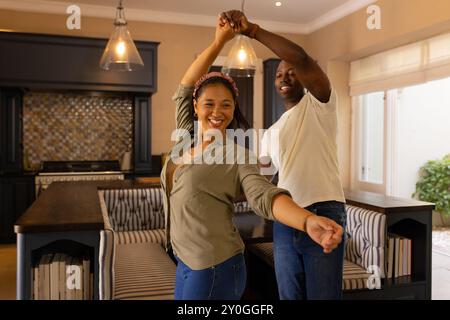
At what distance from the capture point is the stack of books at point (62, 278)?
1924mm

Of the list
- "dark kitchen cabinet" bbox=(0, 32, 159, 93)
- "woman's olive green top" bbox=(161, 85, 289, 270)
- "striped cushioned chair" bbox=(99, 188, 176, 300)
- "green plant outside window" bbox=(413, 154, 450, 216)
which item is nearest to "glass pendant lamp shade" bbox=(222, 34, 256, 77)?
"striped cushioned chair" bbox=(99, 188, 176, 300)

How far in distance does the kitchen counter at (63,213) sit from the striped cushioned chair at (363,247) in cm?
127

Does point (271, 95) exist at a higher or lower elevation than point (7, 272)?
higher

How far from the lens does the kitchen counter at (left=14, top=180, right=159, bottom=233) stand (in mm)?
1902

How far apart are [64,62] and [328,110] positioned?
420 centimetres

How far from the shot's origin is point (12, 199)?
490 cm

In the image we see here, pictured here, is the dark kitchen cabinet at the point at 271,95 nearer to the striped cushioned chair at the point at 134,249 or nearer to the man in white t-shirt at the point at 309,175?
the striped cushioned chair at the point at 134,249

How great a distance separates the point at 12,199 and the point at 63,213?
3200mm

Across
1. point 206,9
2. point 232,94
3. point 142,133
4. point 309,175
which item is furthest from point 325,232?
point 206,9

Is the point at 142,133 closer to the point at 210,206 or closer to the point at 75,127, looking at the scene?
the point at 75,127

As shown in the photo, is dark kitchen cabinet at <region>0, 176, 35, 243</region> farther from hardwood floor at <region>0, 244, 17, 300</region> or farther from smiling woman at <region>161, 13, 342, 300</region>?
smiling woman at <region>161, 13, 342, 300</region>

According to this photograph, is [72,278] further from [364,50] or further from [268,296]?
[364,50]
